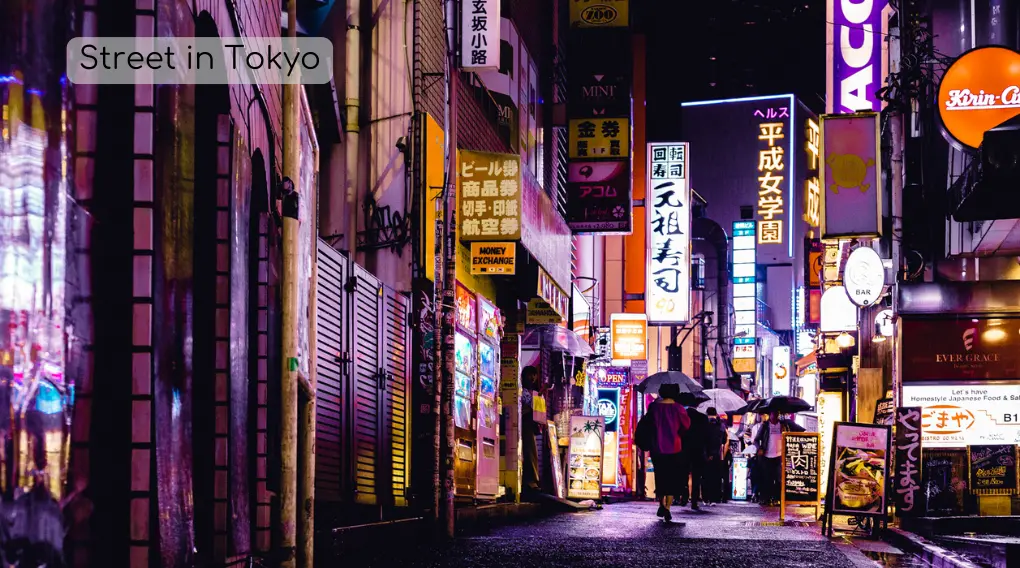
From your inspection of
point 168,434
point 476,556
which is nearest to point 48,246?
point 168,434

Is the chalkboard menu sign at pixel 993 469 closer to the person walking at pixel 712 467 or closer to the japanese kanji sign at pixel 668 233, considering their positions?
the person walking at pixel 712 467

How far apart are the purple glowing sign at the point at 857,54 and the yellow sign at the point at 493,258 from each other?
1112 centimetres

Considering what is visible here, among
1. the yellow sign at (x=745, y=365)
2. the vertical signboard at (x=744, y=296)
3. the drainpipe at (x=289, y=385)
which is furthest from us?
the yellow sign at (x=745, y=365)

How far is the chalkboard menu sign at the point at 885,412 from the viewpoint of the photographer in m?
17.2

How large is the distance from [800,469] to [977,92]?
571 centimetres

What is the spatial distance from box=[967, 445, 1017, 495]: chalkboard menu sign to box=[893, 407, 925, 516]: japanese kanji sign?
0.99 m

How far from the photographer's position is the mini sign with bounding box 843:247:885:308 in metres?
21.9

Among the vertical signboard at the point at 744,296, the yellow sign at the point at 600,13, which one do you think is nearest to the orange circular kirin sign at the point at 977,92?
the yellow sign at the point at 600,13

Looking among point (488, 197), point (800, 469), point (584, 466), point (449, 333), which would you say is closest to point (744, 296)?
point (584, 466)

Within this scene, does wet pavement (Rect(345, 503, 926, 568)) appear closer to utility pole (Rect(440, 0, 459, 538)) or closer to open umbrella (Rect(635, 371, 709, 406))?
utility pole (Rect(440, 0, 459, 538))

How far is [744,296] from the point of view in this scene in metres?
54.3

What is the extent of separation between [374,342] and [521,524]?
13.8ft

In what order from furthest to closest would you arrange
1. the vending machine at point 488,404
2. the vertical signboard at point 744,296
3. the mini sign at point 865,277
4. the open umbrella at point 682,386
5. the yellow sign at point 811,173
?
1. the yellow sign at point 811,173
2. the vertical signboard at point 744,296
3. the open umbrella at point 682,386
4. the mini sign at point 865,277
5. the vending machine at point 488,404

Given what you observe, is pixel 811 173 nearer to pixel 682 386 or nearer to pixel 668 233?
pixel 668 233
